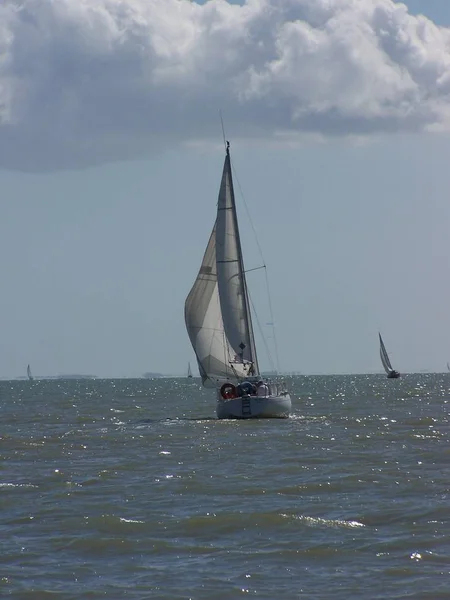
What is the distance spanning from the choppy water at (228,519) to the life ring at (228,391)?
32.8 ft

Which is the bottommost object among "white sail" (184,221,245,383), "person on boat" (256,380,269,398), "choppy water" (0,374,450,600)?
"choppy water" (0,374,450,600)

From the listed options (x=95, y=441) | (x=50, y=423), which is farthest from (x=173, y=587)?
(x=50, y=423)

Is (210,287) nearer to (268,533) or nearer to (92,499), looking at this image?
(92,499)

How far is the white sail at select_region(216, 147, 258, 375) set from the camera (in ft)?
166

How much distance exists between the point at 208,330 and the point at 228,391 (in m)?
3.25

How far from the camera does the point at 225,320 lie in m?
50.8

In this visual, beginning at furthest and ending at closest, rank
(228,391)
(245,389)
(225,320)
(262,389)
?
(225,320) < (228,391) < (262,389) < (245,389)

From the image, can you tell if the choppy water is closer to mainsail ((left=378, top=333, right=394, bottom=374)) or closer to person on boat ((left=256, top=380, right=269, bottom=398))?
person on boat ((left=256, top=380, right=269, bottom=398))

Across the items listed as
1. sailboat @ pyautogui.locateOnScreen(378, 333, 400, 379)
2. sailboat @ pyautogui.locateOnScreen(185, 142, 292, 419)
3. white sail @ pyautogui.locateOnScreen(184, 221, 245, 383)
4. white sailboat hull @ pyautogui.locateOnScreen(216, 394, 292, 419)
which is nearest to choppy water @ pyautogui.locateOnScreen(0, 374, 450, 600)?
white sailboat hull @ pyautogui.locateOnScreen(216, 394, 292, 419)

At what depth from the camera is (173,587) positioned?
15.8 m

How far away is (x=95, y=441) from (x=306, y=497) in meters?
17.9

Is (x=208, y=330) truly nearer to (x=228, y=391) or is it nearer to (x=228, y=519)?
(x=228, y=391)

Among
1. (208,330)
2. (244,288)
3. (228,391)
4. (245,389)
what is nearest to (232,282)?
(244,288)

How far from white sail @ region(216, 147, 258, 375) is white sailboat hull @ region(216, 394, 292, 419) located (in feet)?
9.44
